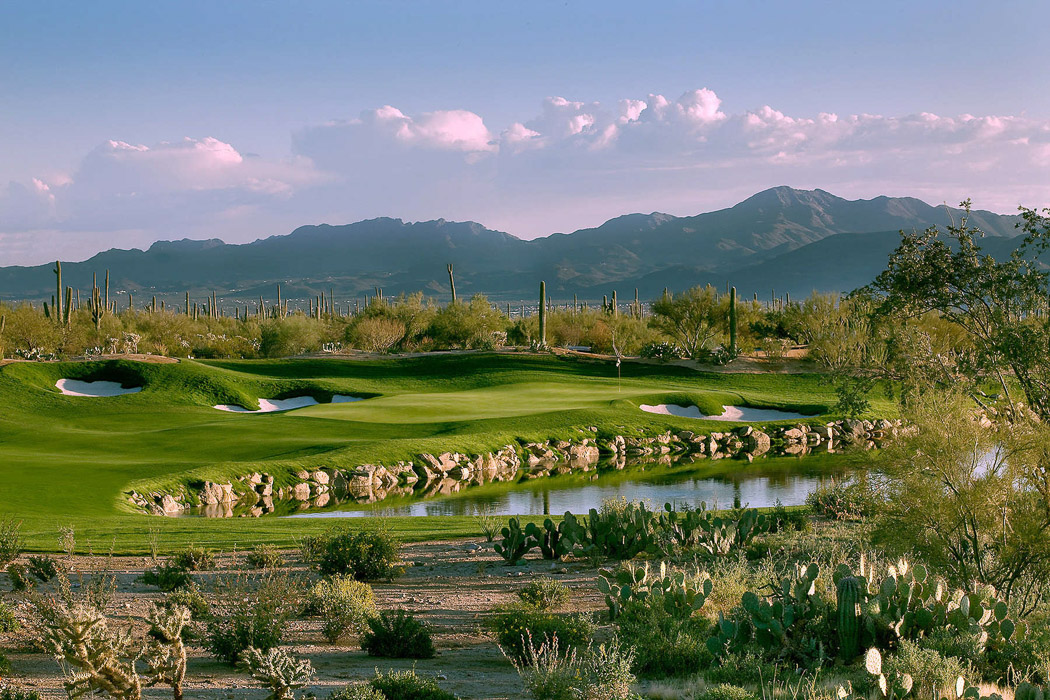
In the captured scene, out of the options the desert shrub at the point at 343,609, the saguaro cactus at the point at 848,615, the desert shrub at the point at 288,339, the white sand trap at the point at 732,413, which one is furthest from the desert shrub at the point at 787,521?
the desert shrub at the point at 288,339

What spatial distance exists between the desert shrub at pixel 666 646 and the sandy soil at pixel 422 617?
1.27 metres

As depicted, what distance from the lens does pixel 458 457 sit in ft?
99.8

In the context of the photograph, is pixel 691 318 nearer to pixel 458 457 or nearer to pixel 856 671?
pixel 458 457

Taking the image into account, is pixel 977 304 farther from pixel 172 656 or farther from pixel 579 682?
pixel 172 656

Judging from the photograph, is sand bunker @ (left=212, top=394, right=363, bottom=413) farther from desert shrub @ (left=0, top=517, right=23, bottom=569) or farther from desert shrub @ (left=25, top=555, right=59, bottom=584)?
desert shrub @ (left=25, top=555, right=59, bottom=584)

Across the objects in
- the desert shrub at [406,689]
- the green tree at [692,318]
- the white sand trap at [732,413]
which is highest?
the green tree at [692,318]

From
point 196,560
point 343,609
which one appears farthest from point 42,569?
point 343,609

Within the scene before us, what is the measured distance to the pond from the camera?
81.2ft

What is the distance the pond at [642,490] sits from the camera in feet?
81.2

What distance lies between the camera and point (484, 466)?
31.0 metres

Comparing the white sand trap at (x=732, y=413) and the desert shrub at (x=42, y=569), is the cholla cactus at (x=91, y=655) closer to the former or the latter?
the desert shrub at (x=42, y=569)

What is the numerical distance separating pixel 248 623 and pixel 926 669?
6138mm

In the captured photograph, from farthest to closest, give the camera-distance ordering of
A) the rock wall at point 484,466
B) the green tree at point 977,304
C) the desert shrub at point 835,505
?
the rock wall at point 484,466
the desert shrub at point 835,505
the green tree at point 977,304

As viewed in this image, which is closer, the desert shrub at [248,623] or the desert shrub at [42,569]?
the desert shrub at [248,623]
